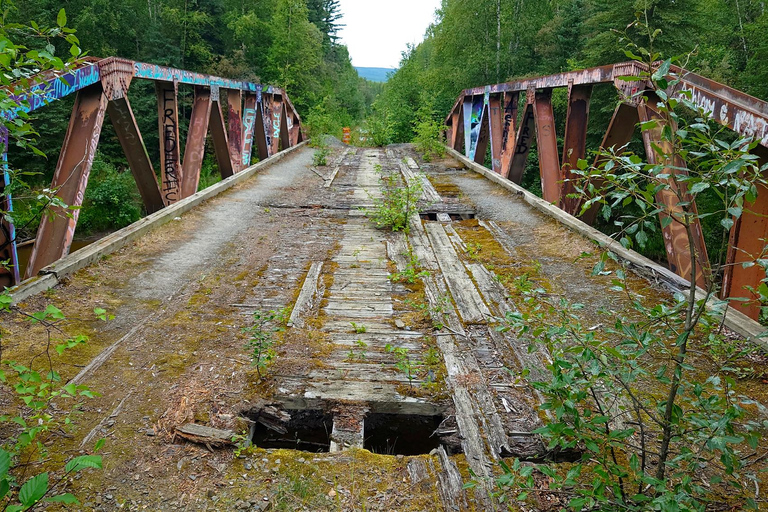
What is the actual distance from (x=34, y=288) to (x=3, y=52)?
2.57m

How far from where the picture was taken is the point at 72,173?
4227mm

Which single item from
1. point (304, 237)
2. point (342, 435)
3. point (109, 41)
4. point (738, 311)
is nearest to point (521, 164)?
point (304, 237)

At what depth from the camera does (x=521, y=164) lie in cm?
909

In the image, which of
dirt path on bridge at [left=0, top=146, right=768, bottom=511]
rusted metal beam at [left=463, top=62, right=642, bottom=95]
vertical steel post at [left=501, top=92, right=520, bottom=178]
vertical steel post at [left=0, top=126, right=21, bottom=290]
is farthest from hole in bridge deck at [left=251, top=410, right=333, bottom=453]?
vertical steel post at [left=501, top=92, right=520, bottom=178]

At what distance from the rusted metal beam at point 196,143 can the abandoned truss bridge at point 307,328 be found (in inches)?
1.8

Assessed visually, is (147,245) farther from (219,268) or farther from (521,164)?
(521,164)

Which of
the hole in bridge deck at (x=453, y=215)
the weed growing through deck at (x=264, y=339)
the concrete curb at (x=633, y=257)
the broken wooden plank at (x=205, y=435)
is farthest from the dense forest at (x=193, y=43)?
the broken wooden plank at (x=205, y=435)

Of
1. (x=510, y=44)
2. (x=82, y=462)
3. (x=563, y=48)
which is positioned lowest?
(x=82, y=462)

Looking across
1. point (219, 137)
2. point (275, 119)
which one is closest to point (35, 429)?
point (219, 137)

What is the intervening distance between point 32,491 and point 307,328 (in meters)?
2.30

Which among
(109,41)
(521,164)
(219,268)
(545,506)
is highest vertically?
(109,41)

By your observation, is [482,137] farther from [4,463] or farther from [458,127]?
[4,463]

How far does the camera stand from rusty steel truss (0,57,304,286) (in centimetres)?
379

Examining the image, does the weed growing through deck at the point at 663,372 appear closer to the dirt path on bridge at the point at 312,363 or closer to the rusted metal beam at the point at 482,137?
the dirt path on bridge at the point at 312,363
